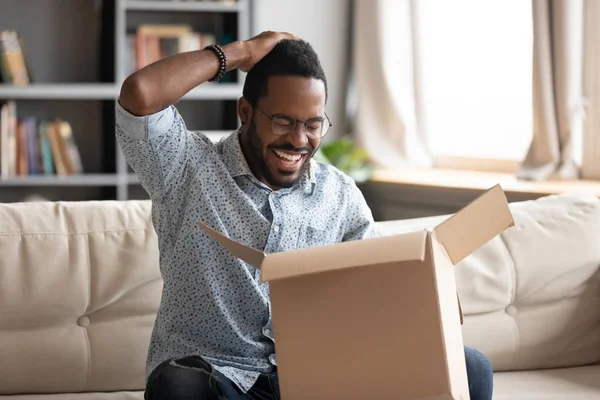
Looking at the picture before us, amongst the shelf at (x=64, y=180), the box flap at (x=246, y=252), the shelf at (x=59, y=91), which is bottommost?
the box flap at (x=246, y=252)

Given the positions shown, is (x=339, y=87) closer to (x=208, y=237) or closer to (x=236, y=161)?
(x=236, y=161)

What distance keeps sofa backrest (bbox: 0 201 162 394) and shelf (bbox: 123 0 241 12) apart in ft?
7.42

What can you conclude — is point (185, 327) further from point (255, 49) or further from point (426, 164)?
point (426, 164)

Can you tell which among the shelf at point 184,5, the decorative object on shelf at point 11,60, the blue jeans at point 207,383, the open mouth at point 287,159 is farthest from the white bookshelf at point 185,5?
the blue jeans at point 207,383

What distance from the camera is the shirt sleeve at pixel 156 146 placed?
5.12 ft

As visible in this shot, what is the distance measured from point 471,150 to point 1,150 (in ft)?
6.60

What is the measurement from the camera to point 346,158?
403cm

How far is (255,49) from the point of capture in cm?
169

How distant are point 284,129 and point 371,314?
0.52 m

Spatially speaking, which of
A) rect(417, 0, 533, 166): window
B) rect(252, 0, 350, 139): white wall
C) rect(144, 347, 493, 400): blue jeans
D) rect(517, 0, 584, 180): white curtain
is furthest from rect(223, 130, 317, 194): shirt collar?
rect(252, 0, 350, 139): white wall

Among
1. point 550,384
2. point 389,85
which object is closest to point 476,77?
point 389,85

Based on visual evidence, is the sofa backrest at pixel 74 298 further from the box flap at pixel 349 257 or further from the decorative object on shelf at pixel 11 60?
the decorative object on shelf at pixel 11 60

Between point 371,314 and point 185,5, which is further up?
point 185,5

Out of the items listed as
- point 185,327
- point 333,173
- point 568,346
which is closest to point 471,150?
point 568,346
